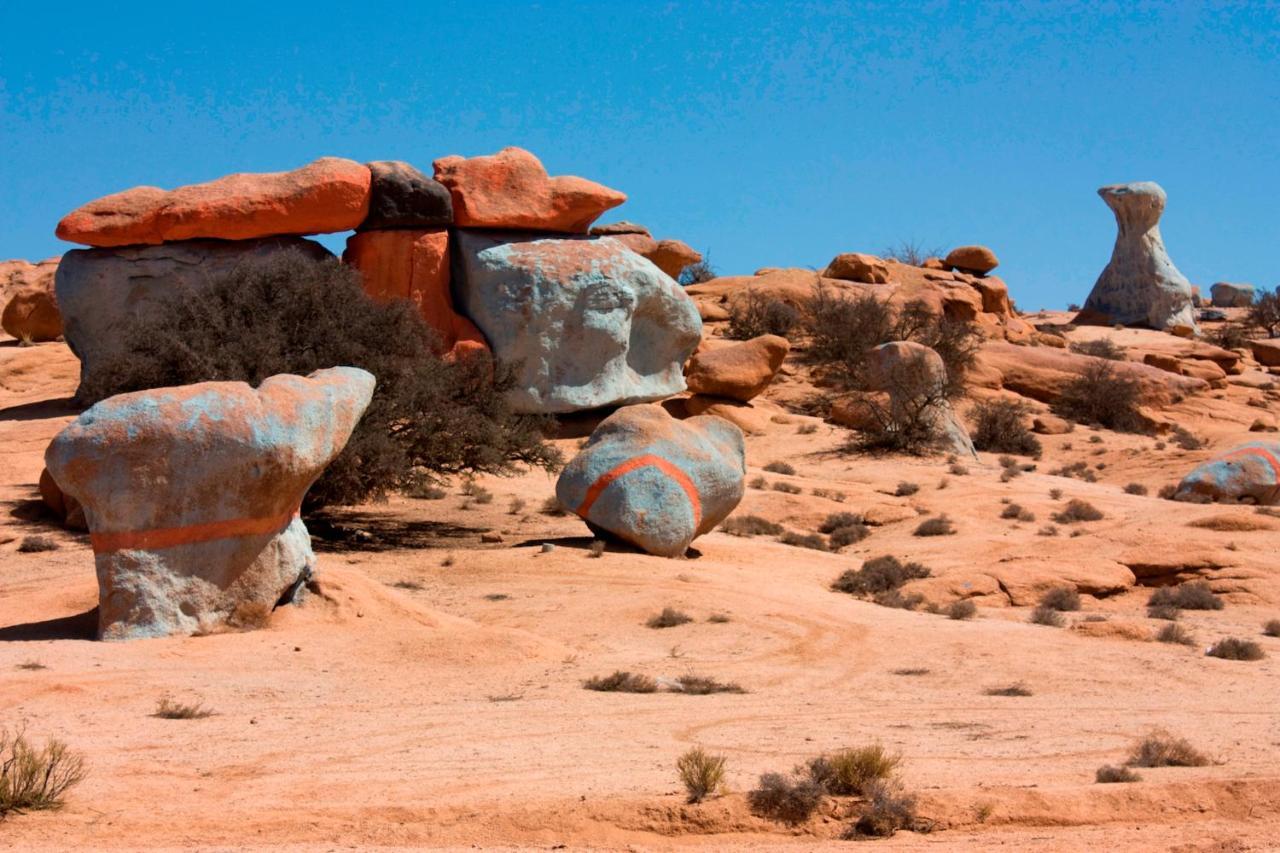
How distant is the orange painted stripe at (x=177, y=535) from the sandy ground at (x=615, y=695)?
0.66m

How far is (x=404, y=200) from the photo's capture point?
67.6ft

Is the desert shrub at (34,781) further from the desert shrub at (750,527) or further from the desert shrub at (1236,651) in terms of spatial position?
the desert shrub at (750,527)

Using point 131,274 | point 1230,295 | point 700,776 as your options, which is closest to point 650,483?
point 700,776

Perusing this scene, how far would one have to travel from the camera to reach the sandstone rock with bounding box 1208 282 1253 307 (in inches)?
2272

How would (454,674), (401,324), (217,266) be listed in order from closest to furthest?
(454,674), (401,324), (217,266)

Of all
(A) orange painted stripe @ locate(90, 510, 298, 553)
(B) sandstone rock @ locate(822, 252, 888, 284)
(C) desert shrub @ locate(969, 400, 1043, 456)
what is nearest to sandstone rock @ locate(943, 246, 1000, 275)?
(B) sandstone rock @ locate(822, 252, 888, 284)

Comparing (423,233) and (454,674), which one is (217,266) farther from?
(454,674)

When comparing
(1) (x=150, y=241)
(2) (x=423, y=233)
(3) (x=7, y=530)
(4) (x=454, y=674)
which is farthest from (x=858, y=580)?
(1) (x=150, y=241)

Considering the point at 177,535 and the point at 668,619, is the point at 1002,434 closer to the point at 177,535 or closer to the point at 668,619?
the point at 668,619

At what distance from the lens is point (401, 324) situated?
15.2m

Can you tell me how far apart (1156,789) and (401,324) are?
1106cm

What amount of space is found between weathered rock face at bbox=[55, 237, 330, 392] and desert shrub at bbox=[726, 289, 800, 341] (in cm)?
1149

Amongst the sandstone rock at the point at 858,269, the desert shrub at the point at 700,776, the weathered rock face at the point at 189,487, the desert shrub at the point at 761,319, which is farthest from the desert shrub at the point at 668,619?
the sandstone rock at the point at 858,269

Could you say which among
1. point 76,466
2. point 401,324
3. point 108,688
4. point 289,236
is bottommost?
point 108,688
